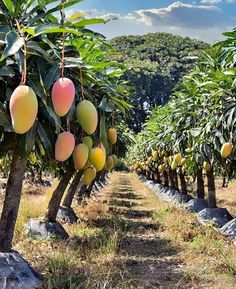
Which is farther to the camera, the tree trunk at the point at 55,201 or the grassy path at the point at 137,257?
the tree trunk at the point at 55,201

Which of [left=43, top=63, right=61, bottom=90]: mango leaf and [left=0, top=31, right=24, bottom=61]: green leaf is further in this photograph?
[left=43, top=63, right=61, bottom=90]: mango leaf

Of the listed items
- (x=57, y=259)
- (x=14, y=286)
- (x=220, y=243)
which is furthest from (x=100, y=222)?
(x=14, y=286)

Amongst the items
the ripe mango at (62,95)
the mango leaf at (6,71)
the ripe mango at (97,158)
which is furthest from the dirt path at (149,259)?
the ripe mango at (62,95)

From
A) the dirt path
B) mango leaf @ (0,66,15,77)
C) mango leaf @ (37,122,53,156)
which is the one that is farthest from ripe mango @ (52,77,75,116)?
the dirt path

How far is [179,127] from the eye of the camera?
9.12m

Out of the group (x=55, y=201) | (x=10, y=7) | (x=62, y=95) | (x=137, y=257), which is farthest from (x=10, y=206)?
(x=55, y=201)

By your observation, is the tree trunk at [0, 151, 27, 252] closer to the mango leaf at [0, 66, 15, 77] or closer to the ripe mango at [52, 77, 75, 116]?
the mango leaf at [0, 66, 15, 77]

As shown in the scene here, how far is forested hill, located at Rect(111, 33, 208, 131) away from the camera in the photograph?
227 ft

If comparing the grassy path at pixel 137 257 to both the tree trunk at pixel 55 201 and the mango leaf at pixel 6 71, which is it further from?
the mango leaf at pixel 6 71

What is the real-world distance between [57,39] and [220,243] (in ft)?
12.5

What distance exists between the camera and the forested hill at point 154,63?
69.2 metres

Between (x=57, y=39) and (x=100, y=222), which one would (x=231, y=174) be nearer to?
(x=100, y=222)

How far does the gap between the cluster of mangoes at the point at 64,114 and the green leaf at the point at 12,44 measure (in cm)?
29

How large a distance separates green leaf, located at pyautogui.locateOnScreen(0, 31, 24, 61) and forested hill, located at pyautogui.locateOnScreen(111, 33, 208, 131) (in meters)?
48.7
